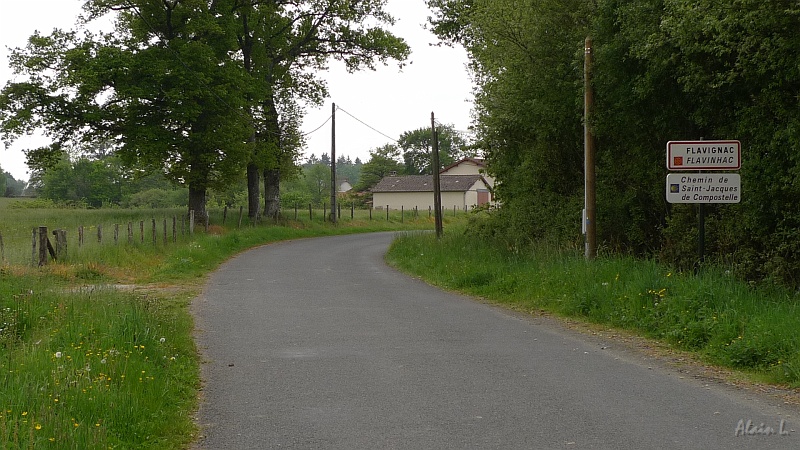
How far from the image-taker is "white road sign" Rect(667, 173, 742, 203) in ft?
36.9

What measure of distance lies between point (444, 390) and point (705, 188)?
6.07m

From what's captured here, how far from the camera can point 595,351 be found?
9.52 m

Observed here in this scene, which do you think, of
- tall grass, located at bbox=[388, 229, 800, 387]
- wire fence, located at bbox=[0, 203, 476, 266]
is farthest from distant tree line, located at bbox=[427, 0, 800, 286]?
wire fence, located at bbox=[0, 203, 476, 266]

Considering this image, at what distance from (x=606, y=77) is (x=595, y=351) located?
21.4ft

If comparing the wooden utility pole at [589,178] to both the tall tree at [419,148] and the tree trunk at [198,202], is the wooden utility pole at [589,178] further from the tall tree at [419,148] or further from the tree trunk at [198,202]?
the tall tree at [419,148]

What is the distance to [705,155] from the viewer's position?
37.6ft

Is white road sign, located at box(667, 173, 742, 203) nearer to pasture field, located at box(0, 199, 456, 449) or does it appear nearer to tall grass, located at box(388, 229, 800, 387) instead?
tall grass, located at box(388, 229, 800, 387)

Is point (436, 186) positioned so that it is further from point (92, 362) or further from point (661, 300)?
point (92, 362)

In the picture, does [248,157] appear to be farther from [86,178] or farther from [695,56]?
[86,178]

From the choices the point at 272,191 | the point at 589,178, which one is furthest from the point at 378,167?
the point at 589,178

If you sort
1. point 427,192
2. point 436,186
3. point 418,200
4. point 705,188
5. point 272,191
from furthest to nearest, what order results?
point 418,200, point 427,192, point 272,191, point 436,186, point 705,188

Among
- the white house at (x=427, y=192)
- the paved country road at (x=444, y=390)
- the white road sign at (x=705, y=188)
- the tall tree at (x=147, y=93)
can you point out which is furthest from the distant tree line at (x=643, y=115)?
the white house at (x=427, y=192)

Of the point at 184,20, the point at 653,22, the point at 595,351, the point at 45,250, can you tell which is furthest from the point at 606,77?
the point at 184,20

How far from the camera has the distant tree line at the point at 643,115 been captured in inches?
426
